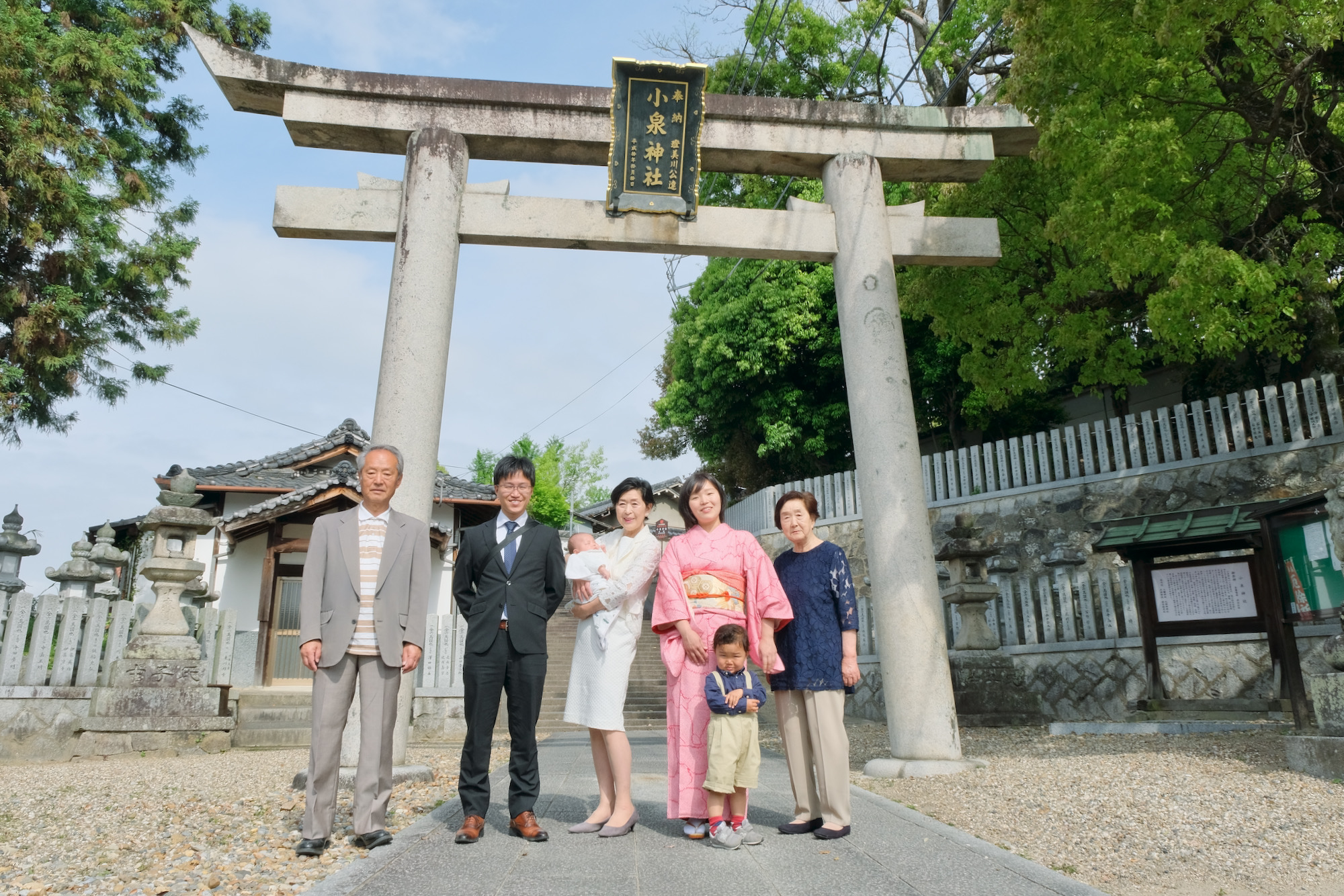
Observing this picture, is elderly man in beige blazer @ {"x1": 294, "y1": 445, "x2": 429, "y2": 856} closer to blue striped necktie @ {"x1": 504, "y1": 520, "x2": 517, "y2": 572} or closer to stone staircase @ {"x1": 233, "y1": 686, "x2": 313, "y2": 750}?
blue striped necktie @ {"x1": 504, "y1": 520, "x2": 517, "y2": 572}

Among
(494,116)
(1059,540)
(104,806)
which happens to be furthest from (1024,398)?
(104,806)

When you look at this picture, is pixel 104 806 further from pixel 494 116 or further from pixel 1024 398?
pixel 1024 398

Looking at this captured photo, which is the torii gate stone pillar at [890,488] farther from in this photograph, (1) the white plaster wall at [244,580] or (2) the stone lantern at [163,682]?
(1) the white plaster wall at [244,580]

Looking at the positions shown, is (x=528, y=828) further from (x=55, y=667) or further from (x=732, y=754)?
(x=55, y=667)

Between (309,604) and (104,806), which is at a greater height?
(309,604)

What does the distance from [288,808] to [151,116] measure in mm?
16160

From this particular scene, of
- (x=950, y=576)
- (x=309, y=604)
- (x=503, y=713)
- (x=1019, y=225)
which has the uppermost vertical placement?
(x=1019, y=225)

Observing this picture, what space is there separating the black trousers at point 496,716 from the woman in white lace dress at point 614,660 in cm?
21

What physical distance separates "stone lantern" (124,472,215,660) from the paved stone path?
249 inches

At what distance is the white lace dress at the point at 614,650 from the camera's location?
12.9 ft

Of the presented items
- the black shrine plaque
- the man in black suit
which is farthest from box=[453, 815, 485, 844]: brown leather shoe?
the black shrine plaque

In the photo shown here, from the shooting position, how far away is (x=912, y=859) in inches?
136

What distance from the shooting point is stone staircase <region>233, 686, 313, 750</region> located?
9945mm

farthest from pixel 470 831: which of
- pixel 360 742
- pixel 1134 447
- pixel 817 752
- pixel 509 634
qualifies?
pixel 1134 447
